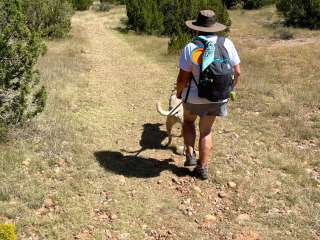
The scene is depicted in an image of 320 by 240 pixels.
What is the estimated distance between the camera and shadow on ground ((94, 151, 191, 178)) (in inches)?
220

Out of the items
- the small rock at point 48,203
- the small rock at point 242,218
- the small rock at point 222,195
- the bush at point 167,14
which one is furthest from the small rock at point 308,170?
the bush at point 167,14

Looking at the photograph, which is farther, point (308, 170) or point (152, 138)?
point (152, 138)

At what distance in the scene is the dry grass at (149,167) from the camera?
4680mm

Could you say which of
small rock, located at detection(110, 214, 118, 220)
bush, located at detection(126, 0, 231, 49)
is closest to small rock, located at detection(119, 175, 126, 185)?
small rock, located at detection(110, 214, 118, 220)

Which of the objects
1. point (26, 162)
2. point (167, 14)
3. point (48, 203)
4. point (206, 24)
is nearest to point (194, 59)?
point (206, 24)

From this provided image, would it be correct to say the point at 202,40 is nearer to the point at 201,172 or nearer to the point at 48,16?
the point at 201,172

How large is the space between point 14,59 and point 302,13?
11.2 metres

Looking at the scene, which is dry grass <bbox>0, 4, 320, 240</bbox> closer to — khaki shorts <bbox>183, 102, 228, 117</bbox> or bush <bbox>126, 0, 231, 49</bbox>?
khaki shorts <bbox>183, 102, 228, 117</bbox>

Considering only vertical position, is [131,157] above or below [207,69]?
below

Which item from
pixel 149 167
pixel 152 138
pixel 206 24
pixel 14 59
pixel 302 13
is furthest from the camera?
pixel 302 13

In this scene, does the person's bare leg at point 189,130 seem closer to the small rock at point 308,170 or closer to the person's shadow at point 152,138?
the person's shadow at point 152,138

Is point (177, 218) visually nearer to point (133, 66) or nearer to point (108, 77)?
point (108, 77)

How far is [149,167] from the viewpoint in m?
5.76

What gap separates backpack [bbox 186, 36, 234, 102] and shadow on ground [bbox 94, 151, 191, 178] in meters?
1.22
